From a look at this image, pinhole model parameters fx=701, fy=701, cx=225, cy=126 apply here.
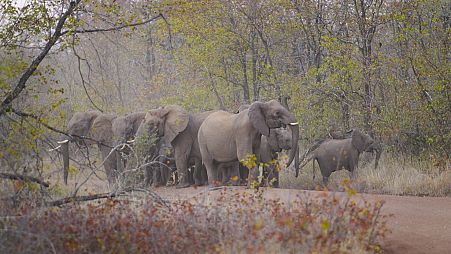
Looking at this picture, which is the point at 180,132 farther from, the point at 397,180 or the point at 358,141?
the point at 397,180

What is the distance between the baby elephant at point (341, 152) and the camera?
17.0 m

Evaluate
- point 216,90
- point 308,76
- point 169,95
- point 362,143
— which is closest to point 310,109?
point 308,76

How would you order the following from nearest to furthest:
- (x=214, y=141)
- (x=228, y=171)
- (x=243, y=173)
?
1. (x=214, y=141)
2. (x=228, y=171)
3. (x=243, y=173)

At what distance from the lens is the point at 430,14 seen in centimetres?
1831

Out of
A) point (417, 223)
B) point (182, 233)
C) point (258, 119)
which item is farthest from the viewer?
point (258, 119)

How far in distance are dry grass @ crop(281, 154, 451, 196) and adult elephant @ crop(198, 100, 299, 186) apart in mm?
Result: 1598

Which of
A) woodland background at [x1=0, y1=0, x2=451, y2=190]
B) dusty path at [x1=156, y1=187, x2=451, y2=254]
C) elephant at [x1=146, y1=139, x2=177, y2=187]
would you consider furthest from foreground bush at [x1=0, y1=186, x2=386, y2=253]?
elephant at [x1=146, y1=139, x2=177, y2=187]

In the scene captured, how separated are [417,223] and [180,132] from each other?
320 inches

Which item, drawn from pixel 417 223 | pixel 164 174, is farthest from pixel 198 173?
pixel 417 223

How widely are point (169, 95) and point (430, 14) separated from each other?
40.0 ft

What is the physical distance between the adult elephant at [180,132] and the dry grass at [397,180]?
2444 millimetres

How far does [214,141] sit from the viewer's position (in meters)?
16.5

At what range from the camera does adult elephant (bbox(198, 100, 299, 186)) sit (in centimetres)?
1516

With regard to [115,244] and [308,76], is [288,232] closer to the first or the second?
[115,244]
